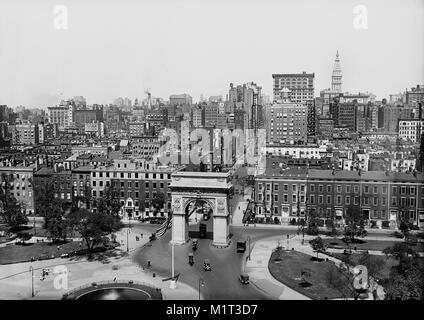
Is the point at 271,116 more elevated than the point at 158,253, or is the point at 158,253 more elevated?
the point at 271,116

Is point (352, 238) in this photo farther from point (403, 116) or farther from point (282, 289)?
point (403, 116)

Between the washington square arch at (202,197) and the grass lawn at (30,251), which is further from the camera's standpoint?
the washington square arch at (202,197)

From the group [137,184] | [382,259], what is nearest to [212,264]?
[382,259]

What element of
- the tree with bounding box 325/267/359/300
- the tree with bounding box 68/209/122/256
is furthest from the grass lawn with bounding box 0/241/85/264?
the tree with bounding box 325/267/359/300

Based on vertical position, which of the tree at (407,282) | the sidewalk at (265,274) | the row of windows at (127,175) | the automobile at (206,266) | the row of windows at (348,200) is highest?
the row of windows at (127,175)

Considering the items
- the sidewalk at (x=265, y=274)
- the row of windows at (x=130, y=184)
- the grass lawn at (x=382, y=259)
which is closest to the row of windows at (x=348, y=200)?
the sidewalk at (x=265, y=274)

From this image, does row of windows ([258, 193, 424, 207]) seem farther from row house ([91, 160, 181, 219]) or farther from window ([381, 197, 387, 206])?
row house ([91, 160, 181, 219])

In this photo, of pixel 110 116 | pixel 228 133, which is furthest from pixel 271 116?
pixel 110 116

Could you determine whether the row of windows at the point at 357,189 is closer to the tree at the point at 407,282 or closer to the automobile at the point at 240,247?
the automobile at the point at 240,247
